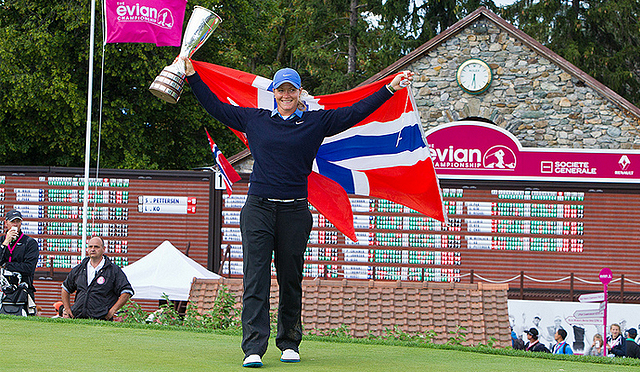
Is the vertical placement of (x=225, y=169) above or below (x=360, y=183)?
above

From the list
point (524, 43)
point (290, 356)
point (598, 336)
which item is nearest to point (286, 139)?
point (290, 356)

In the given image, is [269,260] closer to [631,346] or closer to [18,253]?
[18,253]

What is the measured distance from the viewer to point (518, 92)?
19.1 m

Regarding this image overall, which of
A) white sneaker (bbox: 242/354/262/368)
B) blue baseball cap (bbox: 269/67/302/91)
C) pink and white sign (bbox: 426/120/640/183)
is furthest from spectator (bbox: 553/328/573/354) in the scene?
white sneaker (bbox: 242/354/262/368)

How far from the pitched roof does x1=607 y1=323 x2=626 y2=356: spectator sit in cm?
600

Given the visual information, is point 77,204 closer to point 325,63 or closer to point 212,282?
point 212,282

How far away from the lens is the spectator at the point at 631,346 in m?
13.7

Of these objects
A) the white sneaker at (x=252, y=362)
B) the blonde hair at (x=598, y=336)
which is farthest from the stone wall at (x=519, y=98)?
the white sneaker at (x=252, y=362)

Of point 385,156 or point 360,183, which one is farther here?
point 385,156

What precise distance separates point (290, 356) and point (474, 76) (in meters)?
14.7

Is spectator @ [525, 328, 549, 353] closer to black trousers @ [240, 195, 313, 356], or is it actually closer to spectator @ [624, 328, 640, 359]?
spectator @ [624, 328, 640, 359]

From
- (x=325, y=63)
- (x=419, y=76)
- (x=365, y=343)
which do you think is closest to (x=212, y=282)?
(x=365, y=343)

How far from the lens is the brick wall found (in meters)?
9.05

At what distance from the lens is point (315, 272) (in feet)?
52.9
